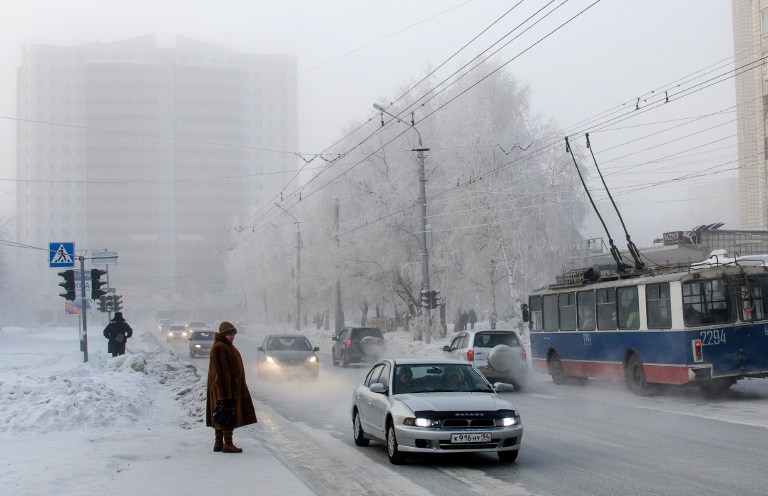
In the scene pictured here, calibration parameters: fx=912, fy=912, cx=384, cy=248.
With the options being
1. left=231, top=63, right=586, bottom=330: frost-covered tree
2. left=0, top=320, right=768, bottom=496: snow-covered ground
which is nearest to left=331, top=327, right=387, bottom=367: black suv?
left=231, top=63, right=586, bottom=330: frost-covered tree

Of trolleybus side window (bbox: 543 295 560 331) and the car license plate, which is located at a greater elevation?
trolleybus side window (bbox: 543 295 560 331)

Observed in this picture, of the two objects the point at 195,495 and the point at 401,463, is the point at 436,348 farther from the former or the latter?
the point at 195,495

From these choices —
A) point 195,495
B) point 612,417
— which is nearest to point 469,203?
point 612,417

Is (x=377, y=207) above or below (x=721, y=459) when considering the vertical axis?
above

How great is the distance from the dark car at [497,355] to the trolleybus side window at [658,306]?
4.61 meters

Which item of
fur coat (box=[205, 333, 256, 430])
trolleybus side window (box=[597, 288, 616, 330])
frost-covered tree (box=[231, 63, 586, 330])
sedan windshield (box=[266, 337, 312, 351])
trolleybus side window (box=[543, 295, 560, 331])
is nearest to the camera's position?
fur coat (box=[205, 333, 256, 430])

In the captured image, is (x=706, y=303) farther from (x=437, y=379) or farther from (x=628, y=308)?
(x=437, y=379)

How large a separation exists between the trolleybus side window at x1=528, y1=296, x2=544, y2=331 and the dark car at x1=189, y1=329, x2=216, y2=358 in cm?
2049

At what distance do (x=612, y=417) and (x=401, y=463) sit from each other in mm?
6912

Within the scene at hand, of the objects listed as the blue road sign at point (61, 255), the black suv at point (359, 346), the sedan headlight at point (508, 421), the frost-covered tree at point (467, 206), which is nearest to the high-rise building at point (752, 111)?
the frost-covered tree at point (467, 206)

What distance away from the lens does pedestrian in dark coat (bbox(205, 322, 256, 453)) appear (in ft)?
37.1

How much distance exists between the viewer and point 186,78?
7200 inches

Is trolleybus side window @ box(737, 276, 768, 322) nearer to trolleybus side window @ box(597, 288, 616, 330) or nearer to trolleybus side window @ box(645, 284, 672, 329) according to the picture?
trolleybus side window @ box(645, 284, 672, 329)

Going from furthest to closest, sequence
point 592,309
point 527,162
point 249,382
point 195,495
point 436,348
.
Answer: point 527,162 < point 436,348 < point 249,382 < point 592,309 < point 195,495
